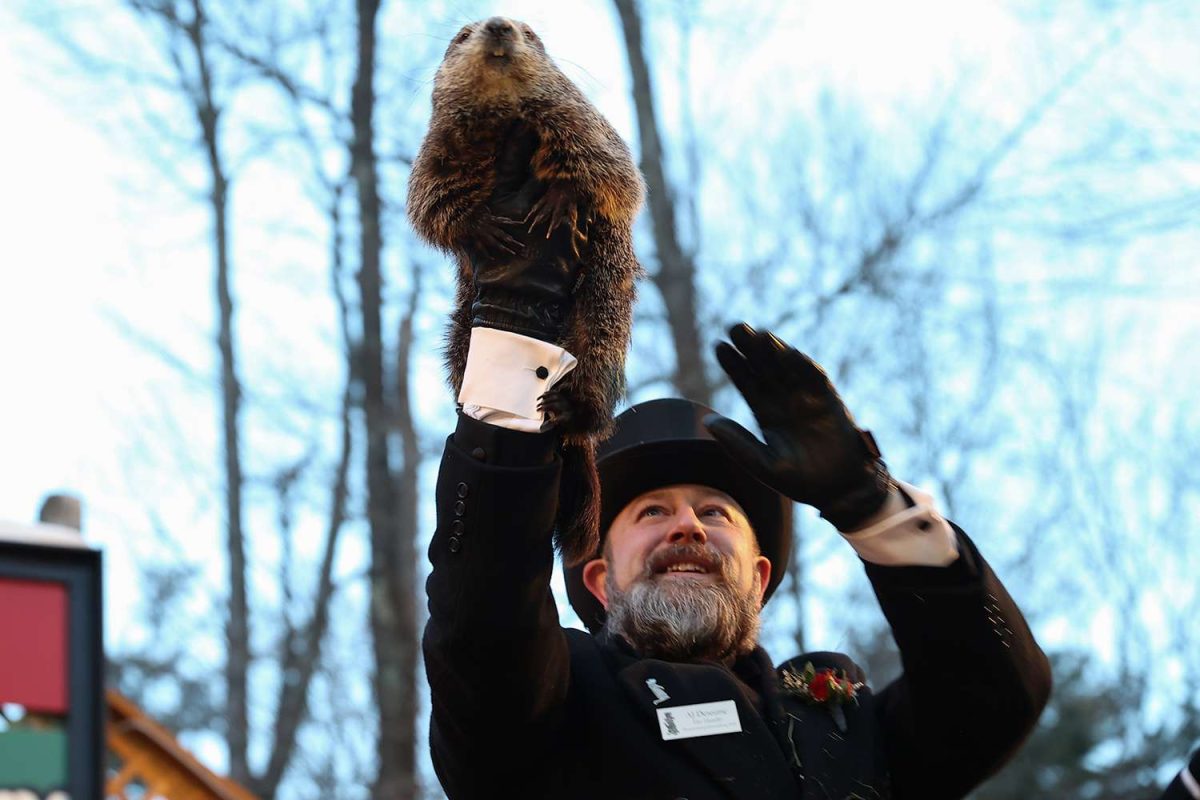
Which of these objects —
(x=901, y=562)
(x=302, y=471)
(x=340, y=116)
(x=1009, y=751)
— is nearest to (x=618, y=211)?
(x=901, y=562)

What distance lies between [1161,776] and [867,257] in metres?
6.92

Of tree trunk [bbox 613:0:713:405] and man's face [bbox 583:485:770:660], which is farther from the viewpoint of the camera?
tree trunk [bbox 613:0:713:405]

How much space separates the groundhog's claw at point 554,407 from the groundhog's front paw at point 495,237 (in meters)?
0.25

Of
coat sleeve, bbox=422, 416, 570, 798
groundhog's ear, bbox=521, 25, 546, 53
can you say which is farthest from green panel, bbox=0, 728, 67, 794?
groundhog's ear, bbox=521, 25, 546, 53

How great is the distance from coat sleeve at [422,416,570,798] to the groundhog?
0.42 feet

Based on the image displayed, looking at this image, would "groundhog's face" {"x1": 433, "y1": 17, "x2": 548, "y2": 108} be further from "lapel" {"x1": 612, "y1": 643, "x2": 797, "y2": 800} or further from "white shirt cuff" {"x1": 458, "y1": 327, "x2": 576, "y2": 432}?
"lapel" {"x1": 612, "y1": 643, "x2": 797, "y2": 800}

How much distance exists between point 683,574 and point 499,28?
128cm

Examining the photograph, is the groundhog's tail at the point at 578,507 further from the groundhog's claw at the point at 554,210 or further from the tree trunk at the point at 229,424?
the tree trunk at the point at 229,424

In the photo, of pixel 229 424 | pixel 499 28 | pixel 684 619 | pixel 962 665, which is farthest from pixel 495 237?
pixel 229 424

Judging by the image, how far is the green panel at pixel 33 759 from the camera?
1976 millimetres

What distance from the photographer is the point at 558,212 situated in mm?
2930

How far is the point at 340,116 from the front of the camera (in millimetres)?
11727

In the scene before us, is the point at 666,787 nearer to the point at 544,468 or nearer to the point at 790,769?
the point at 790,769

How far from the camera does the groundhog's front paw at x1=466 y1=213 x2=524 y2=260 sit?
9.46 ft
